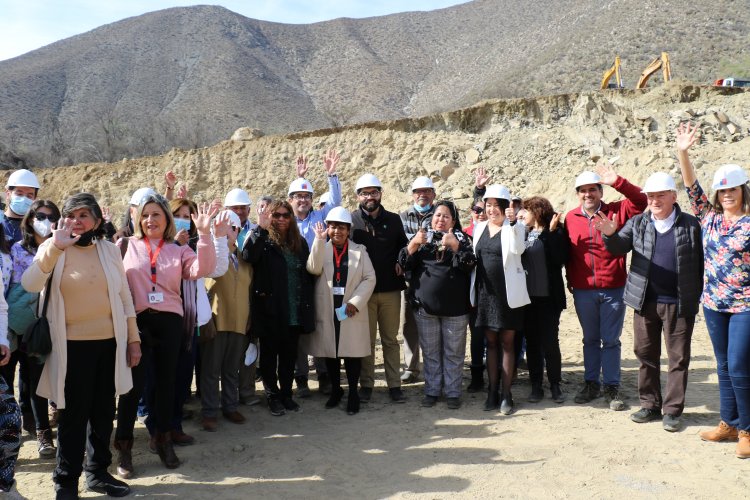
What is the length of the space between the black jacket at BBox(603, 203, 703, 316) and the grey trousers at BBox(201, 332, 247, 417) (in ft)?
12.2

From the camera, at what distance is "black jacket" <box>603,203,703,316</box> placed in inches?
208

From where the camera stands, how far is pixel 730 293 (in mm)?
4824

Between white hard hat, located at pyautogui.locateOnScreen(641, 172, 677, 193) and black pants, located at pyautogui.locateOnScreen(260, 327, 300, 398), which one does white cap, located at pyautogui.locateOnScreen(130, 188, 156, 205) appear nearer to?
black pants, located at pyautogui.locateOnScreen(260, 327, 300, 398)

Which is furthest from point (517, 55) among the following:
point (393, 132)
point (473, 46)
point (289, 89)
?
point (393, 132)

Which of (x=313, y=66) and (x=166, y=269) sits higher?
(x=313, y=66)

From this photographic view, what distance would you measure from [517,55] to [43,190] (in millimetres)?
40716

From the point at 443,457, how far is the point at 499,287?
5.88 ft

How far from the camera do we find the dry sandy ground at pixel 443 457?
178 inches

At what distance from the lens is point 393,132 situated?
19297mm

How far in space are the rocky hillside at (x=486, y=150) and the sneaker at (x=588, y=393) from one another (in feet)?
33.2

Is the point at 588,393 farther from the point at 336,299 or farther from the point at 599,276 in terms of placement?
the point at 336,299

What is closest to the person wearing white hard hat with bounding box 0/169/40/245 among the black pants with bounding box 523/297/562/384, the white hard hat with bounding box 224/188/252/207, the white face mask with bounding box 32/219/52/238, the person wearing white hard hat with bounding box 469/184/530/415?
the white face mask with bounding box 32/219/52/238

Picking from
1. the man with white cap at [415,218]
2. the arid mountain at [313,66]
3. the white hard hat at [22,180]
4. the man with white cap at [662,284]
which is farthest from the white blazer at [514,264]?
the arid mountain at [313,66]

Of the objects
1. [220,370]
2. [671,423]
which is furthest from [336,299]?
[671,423]
